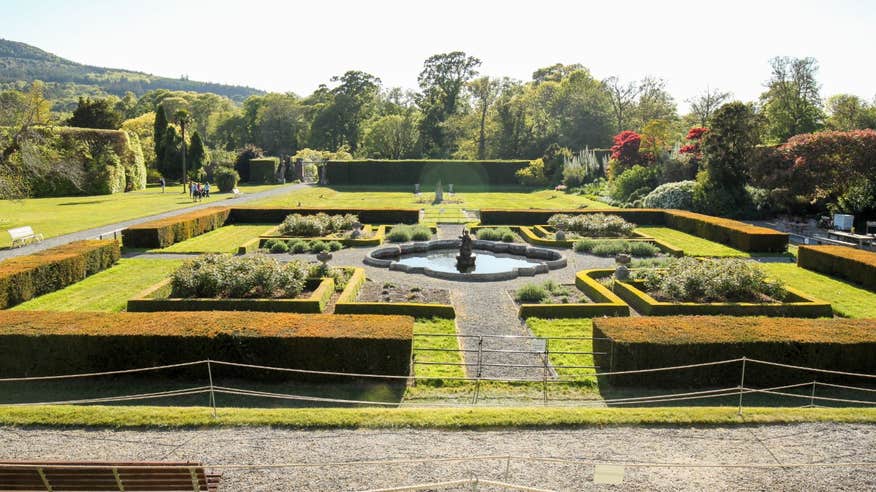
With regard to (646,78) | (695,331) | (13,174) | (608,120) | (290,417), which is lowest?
(290,417)

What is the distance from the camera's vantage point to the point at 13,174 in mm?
26328

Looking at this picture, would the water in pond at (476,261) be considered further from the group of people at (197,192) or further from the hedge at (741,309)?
the group of people at (197,192)

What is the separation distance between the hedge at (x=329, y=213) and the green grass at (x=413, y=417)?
65.7 ft

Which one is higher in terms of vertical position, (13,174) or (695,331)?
(13,174)

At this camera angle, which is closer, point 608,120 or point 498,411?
point 498,411

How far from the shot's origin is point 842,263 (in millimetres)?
16969

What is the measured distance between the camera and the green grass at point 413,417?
24.8 feet

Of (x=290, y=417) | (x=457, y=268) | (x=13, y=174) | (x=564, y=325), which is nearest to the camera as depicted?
(x=290, y=417)

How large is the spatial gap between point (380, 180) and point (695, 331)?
43584 mm

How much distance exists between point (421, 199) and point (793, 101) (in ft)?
114

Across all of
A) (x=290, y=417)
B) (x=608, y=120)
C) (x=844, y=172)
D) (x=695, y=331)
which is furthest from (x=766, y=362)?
(x=608, y=120)

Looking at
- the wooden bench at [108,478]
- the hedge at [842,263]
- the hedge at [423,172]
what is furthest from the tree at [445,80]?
the wooden bench at [108,478]

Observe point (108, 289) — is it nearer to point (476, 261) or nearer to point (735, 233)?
point (476, 261)

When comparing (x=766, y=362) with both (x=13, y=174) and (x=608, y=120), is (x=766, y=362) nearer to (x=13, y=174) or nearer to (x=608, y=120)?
(x=13, y=174)
